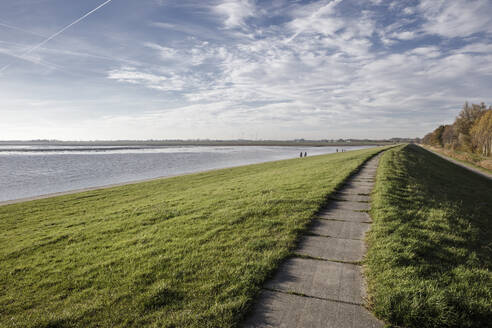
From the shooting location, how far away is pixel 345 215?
7.30 meters

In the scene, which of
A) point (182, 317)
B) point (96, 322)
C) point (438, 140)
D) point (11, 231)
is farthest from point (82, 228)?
point (438, 140)

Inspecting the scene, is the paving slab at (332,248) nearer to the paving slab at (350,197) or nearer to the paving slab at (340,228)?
the paving slab at (340,228)

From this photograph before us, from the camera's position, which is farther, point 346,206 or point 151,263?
point 346,206

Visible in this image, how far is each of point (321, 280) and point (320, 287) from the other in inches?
7.9

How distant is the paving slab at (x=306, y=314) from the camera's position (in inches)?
121

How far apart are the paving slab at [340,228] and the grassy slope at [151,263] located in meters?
0.48

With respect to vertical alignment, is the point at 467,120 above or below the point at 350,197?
above

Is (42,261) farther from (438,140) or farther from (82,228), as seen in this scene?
Answer: (438,140)

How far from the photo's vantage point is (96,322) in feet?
10.7

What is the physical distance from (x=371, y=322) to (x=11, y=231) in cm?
1194

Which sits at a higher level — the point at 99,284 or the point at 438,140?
the point at 438,140

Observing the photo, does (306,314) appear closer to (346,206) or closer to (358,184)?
(346,206)

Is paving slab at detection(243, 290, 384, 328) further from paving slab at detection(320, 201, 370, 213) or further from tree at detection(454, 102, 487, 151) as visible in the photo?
tree at detection(454, 102, 487, 151)

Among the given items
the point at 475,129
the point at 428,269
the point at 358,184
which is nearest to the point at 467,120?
the point at 475,129
